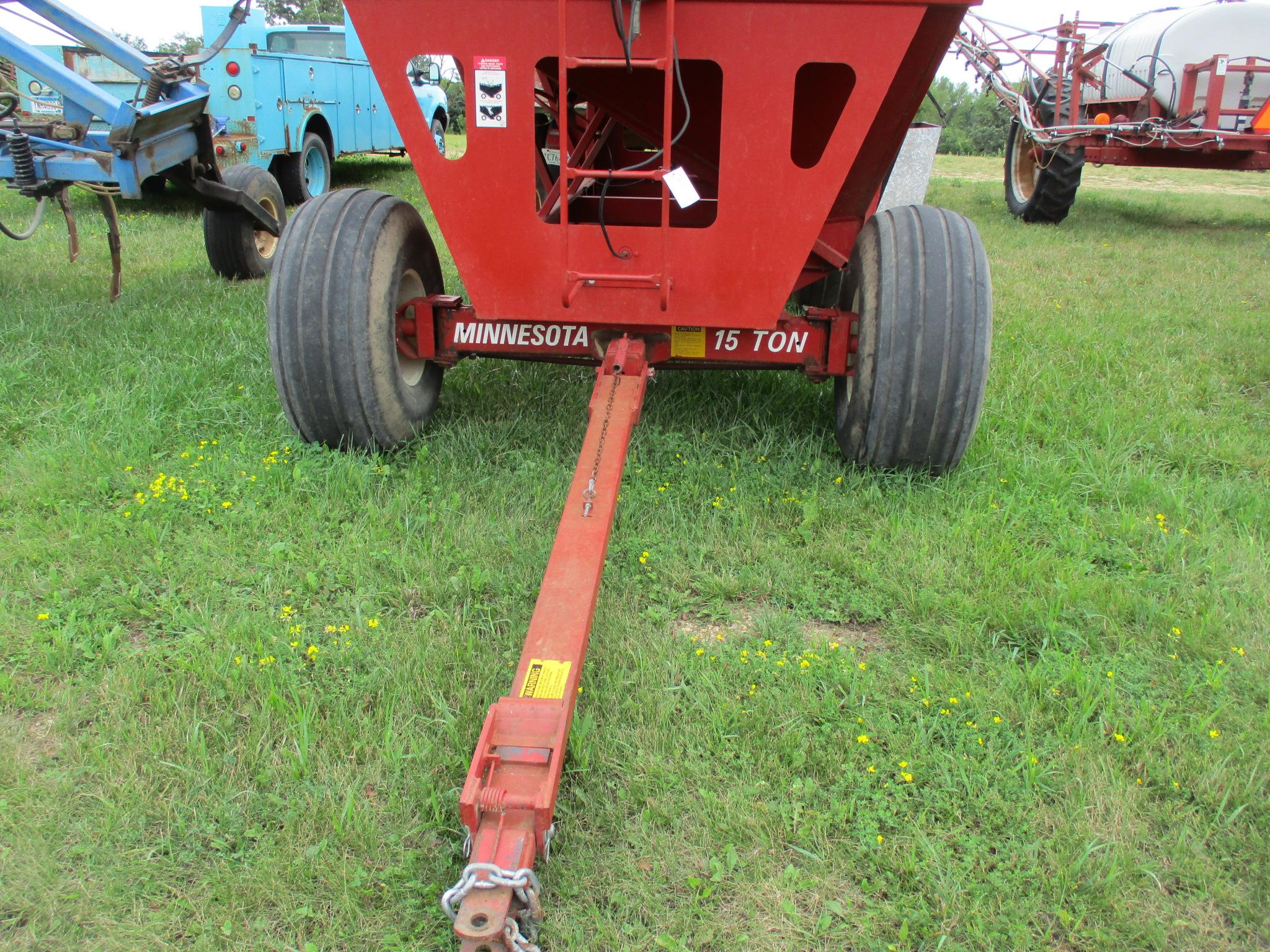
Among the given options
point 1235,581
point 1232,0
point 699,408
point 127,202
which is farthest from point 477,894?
point 1232,0

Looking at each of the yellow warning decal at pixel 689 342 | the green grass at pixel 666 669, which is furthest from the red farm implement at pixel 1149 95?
the yellow warning decal at pixel 689 342

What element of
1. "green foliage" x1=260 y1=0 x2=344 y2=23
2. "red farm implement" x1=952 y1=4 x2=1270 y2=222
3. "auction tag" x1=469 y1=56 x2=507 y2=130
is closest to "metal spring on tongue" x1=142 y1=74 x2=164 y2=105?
"auction tag" x1=469 y1=56 x2=507 y2=130

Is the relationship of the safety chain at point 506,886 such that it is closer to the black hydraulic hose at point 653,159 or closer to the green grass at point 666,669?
the green grass at point 666,669

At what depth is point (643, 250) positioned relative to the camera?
3178 mm

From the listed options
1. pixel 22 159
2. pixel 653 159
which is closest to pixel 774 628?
pixel 653 159

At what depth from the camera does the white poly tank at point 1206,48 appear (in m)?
8.95

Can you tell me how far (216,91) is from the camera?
862 centimetres

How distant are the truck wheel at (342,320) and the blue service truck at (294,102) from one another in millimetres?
4279

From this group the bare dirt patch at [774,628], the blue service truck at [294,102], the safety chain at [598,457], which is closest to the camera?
the safety chain at [598,457]

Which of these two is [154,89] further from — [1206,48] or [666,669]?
[1206,48]

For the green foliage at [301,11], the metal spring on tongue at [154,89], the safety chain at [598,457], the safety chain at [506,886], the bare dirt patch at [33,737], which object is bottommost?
the bare dirt patch at [33,737]

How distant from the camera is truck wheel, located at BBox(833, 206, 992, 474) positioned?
328cm

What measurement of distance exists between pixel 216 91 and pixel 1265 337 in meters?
8.33

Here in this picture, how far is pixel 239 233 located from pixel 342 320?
349 centimetres
